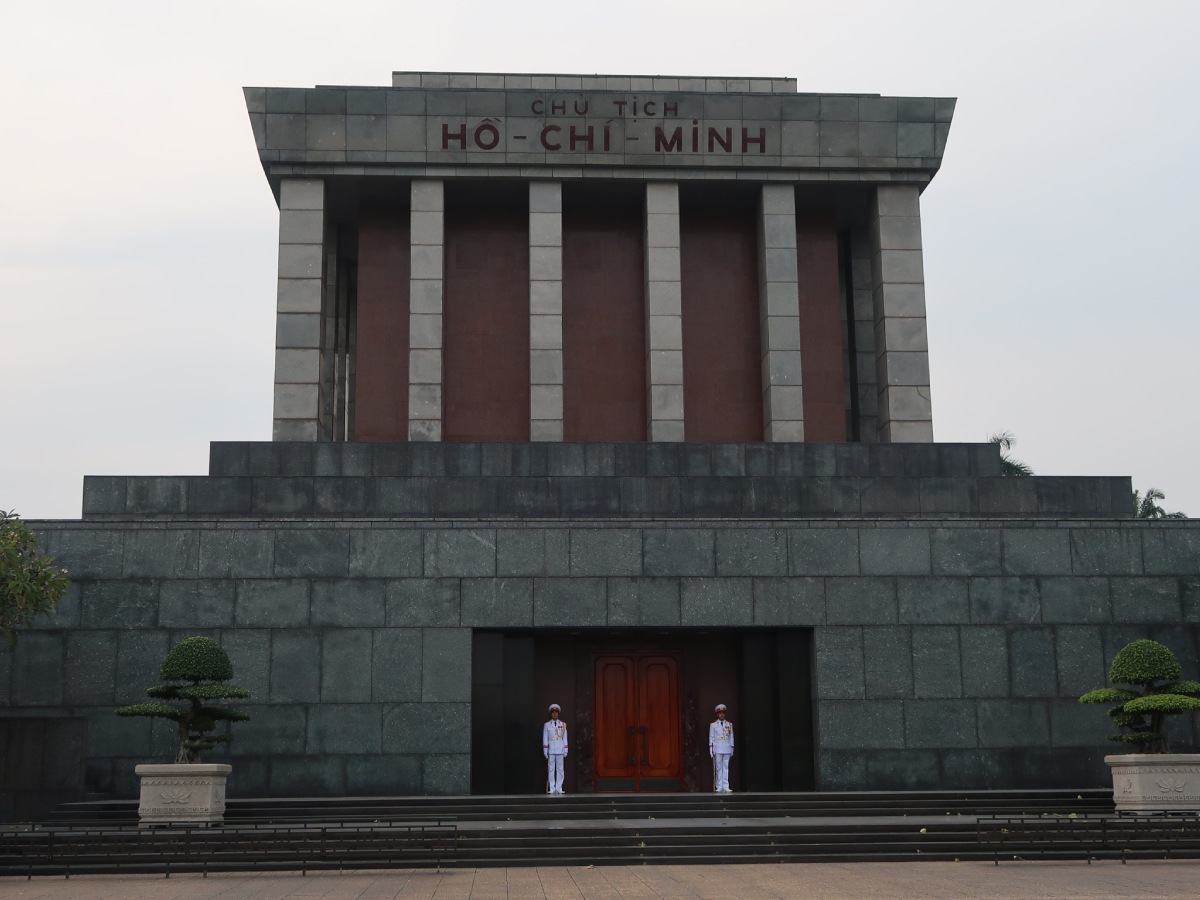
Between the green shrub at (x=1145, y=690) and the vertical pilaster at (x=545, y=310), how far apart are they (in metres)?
13.1

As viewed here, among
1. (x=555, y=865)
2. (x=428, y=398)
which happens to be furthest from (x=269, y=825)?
(x=428, y=398)

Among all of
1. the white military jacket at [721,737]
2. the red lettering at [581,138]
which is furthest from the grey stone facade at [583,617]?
the red lettering at [581,138]

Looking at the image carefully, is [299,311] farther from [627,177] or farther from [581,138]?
[627,177]

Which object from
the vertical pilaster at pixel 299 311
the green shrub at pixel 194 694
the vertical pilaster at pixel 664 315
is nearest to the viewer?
the green shrub at pixel 194 694

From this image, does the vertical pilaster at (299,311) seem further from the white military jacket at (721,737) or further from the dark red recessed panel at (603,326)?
the white military jacket at (721,737)

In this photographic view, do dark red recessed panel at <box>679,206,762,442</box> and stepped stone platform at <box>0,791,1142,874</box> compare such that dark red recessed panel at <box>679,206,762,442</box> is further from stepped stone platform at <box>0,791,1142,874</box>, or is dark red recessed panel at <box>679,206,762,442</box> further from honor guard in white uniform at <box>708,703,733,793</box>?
stepped stone platform at <box>0,791,1142,874</box>

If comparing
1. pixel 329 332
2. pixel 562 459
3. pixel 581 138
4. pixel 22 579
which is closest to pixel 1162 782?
pixel 562 459

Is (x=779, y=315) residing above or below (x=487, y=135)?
below

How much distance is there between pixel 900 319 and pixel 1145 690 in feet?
38.4

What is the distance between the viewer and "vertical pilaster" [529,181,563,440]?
3122 cm

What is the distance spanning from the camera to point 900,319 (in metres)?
32.1

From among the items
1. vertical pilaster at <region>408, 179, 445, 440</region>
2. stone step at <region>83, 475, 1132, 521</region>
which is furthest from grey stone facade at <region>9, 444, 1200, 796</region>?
vertical pilaster at <region>408, 179, 445, 440</region>

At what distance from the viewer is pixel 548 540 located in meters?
25.5

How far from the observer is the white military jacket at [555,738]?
2461 cm
